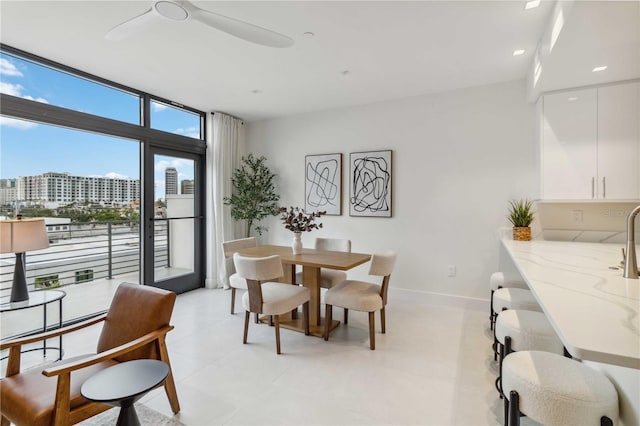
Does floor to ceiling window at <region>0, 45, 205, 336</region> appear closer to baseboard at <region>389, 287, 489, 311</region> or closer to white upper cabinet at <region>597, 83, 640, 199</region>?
baseboard at <region>389, 287, 489, 311</region>

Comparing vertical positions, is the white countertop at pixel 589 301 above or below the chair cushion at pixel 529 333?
above

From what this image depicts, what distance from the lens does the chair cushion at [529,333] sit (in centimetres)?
178

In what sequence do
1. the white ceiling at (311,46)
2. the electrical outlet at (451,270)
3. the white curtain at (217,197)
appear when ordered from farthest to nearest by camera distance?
1. the white curtain at (217,197)
2. the electrical outlet at (451,270)
3. the white ceiling at (311,46)

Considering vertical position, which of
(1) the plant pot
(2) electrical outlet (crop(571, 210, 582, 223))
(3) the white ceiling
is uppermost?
(3) the white ceiling

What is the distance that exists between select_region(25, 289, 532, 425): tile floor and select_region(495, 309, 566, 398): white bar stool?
50cm

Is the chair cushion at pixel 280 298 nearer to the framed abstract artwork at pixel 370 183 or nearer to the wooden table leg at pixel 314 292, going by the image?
the wooden table leg at pixel 314 292

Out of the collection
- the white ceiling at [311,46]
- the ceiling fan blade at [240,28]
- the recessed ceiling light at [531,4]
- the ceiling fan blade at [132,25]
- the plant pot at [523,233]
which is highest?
the white ceiling at [311,46]

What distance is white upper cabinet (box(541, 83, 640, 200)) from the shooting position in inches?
109

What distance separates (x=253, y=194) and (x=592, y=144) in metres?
4.13

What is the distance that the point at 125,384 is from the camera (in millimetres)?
1472

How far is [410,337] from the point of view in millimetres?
3111

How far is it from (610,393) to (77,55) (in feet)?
14.6

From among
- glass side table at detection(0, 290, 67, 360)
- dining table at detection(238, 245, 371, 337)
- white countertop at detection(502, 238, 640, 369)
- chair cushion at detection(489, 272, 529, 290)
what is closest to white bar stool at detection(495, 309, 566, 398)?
white countertop at detection(502, 238, 640, 369)

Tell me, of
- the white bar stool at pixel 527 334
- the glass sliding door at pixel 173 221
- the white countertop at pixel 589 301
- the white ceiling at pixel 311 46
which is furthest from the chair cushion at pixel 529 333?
the glass sliding door at pixel 173 221
